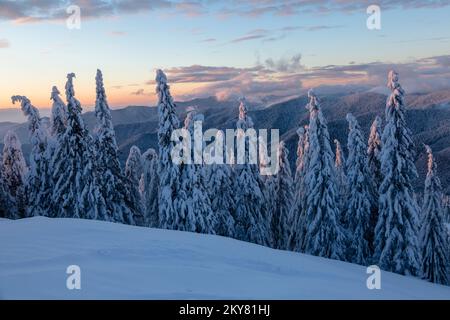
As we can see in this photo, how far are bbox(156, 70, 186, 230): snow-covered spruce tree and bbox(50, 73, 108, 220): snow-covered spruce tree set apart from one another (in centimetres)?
430

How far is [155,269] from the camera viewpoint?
10992mm

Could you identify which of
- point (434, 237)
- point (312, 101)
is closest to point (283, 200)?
point (312, 101)

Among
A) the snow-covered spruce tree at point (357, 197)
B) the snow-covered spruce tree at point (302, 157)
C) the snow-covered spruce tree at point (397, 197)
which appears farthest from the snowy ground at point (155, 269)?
the snow-covered spruce tree at point (302, 157)

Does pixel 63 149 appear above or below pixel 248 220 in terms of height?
above

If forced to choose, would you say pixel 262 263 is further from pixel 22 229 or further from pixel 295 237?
pixel 295 237

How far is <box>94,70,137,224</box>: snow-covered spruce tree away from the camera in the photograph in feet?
98.1

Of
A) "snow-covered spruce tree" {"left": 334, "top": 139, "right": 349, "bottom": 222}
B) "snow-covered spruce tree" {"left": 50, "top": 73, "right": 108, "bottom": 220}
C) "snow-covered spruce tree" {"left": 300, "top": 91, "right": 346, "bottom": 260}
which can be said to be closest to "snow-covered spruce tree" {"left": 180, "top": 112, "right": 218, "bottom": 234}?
"snow-covered spruce tree" {"left": 50, "top": 73, "right": 108, "bottom": 220}

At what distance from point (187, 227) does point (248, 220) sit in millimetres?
7067

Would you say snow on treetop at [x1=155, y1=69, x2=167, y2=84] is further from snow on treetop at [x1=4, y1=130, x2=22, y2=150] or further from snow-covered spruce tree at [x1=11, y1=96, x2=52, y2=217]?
snow on treetop at [x1=4, y1=130, x2=22, y2=150]

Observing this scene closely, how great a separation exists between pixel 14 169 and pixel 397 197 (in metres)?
27.5

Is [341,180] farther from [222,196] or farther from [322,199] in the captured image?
[222,196]
